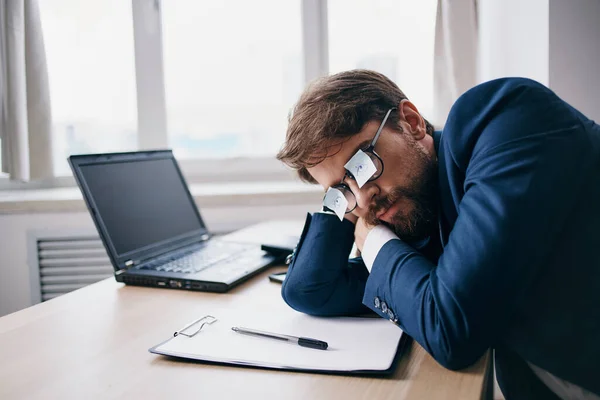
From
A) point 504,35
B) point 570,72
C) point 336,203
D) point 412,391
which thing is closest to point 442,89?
point 504,35

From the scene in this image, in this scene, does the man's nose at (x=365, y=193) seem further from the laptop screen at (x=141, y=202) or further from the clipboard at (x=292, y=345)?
the laptop screen at (x=141, y=202)

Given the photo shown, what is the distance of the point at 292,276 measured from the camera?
1.13 m

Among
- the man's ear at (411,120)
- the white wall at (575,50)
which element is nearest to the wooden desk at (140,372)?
the man's ear at (411,120)

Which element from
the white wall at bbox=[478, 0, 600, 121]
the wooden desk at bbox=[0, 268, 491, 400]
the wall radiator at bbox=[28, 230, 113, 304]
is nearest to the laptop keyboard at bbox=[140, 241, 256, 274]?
the wooden desk at bbox=[0, 268, 491, 400]

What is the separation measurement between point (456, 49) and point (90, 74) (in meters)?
1.68

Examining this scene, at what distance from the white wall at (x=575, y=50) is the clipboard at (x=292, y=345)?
1102mm

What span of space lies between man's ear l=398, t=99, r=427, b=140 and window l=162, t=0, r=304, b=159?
5.33 feet

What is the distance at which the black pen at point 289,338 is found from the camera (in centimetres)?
88

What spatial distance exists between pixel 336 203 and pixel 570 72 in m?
1.03

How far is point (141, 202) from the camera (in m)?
1.51

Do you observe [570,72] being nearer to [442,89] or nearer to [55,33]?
[442,89]

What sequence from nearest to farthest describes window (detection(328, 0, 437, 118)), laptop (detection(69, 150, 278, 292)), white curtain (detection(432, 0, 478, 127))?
laptop (detection(69, 150, 278, 292)) → white curtain (detection(432, 0, 478, 127)) → window (detection(328, 0, 437, 118))

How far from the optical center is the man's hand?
1.12 metres

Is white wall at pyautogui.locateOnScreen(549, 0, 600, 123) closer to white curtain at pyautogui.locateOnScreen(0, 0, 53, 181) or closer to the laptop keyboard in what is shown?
the laptop keyboard
